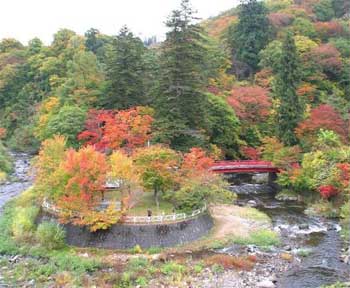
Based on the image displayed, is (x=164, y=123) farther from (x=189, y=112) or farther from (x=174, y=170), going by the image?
(x=174, y=170)

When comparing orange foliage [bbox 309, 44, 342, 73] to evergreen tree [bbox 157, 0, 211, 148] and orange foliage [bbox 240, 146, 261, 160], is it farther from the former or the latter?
evergreen tree [bbox 157, 0, 211, 148]

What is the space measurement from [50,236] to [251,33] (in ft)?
181

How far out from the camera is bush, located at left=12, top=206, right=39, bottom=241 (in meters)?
33.8

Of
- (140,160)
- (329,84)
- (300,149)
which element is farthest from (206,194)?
(329,84)

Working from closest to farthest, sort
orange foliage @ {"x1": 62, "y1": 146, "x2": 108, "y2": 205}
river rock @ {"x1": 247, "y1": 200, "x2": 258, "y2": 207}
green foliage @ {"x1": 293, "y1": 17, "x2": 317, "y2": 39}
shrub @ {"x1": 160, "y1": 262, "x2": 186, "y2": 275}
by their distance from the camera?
shrub @ {"x1": 160, "y1": 262, "x2": 186, "y2": 275} → orange foliage @ {"x1": 62, "y1": 146, "x2": 108, "y2": 205} → river rock @ {"x1": 247, "y1": 200, "x2": 258, "y2": 207} → green foliage @ {"x1": 293, "y1": 17, "x2": 317, "y2": 39}

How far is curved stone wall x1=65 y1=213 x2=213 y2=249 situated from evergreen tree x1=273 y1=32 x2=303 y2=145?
2284 centimetres

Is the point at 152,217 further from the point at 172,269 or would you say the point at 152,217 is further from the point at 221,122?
the point at 221,122

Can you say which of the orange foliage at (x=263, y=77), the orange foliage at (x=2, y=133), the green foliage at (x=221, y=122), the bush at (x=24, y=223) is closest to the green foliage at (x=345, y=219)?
the green foliage at (x=221, y=122)

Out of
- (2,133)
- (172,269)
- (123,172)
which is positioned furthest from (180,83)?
(2,133)

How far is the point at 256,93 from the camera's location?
206 feet

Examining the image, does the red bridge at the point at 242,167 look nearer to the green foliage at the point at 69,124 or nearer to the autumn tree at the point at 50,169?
the green foliage at the point at 69,124

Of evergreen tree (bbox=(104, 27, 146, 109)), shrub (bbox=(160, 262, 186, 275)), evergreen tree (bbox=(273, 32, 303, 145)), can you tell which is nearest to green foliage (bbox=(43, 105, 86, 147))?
evergreen tree (bbox=(104, 27, 146, 109))

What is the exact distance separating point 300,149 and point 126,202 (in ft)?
75.7

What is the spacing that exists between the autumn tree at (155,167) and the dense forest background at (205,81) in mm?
11496
